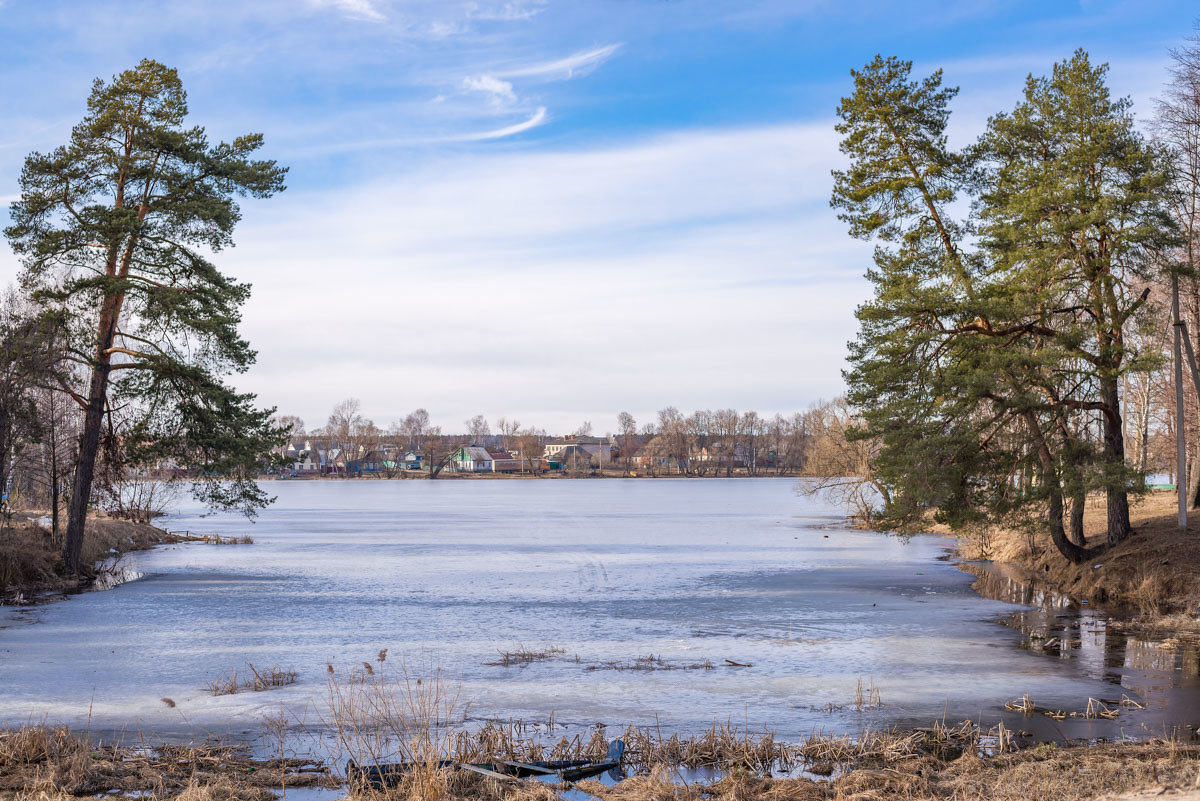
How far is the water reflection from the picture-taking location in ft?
39.4

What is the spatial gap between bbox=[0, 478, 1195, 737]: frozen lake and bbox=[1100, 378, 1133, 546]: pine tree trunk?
151 inches

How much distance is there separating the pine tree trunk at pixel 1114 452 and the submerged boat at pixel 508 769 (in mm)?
16107

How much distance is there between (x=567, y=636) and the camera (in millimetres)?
18703

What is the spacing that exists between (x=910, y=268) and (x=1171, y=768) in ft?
58.7

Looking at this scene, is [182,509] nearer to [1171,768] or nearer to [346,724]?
[346,724]

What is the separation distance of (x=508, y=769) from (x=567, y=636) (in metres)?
9.26

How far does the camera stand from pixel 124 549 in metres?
38.0

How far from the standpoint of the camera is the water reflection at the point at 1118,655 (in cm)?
1200

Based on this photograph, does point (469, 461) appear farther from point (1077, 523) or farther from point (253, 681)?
point (253, 681)

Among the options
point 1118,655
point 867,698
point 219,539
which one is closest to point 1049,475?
point 1118,655

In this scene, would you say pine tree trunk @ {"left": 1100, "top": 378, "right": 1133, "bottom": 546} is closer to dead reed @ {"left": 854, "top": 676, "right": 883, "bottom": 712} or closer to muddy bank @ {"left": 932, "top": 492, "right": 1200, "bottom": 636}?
muddy bank @ {"left": 932, "top": 492, "right": 1200, "bottom": 636}

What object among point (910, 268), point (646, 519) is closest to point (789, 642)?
point (910, 268)

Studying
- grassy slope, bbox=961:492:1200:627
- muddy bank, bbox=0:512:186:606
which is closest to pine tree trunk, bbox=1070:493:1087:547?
grassy slope, bbox=961:492:1200:627

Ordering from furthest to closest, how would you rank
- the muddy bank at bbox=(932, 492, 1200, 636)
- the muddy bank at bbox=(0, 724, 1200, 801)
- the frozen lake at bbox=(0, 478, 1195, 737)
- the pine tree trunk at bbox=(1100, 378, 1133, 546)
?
the pine tree trunk at bbox=(1100, 378, 1133, 546) < the muddy bank at bbox=(932, 492, 1200, 636) < the frozen lake at bbox=(0, 478, 1195, 737) < the muddy bank at bbox=(0, 724, 1200, 801)
